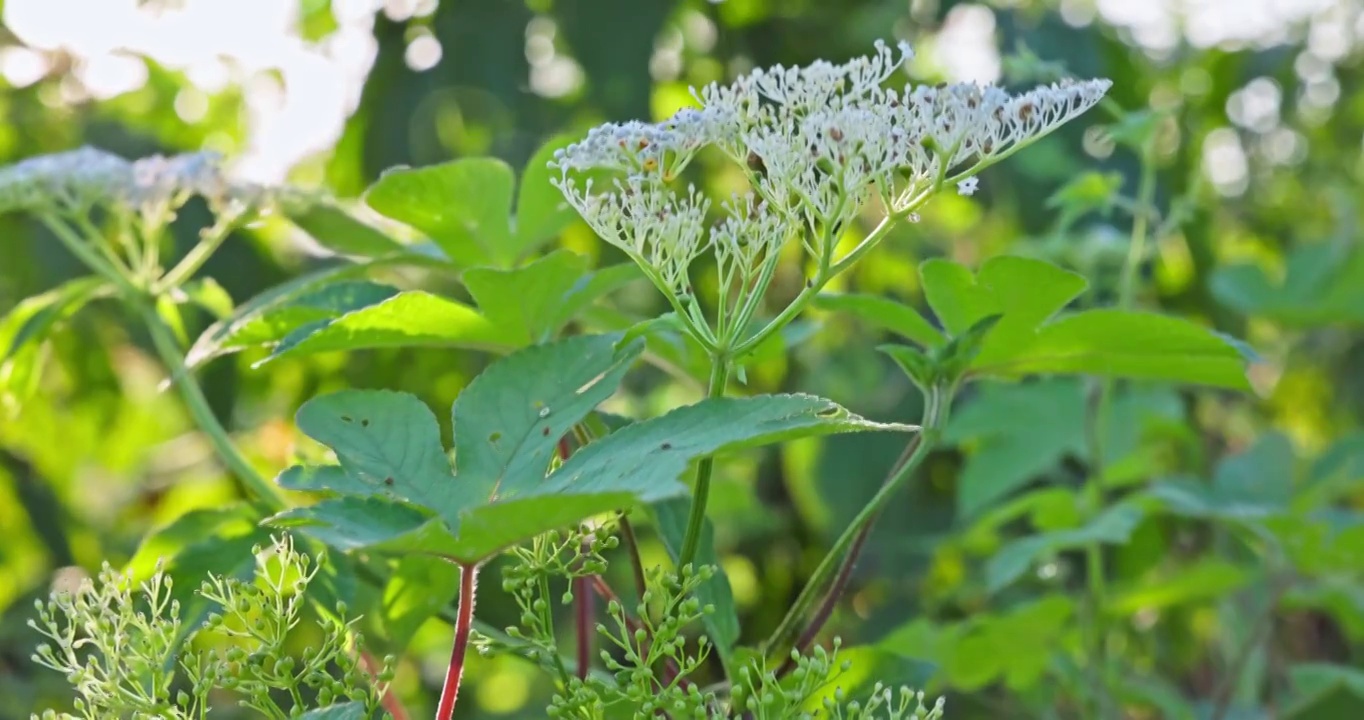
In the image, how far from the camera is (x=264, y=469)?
5.08 feet

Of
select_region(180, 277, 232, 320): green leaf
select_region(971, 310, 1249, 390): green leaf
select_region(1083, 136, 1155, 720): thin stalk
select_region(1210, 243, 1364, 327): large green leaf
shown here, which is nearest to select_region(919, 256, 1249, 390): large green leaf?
select_region(971, 310, 1249, 390): green leaf

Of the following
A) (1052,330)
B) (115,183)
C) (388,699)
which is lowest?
(388,699)

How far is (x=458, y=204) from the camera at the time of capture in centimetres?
71

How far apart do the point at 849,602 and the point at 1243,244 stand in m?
1.08

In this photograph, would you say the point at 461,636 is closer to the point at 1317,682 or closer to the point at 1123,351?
the point at 1123,351

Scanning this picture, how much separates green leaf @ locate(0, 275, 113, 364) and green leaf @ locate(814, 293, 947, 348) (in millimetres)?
A: 472

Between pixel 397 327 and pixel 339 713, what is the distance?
7.3 inches

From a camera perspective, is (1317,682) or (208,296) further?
(1317,682)

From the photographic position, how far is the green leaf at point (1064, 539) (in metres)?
0.97

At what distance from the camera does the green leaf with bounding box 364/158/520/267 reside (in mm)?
692

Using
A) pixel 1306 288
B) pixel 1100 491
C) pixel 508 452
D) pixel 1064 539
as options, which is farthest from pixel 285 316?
pixel 1306 288

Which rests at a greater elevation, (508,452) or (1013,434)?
(508,452)

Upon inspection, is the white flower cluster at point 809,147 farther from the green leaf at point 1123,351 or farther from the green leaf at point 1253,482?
the green leaf at point 1253,482

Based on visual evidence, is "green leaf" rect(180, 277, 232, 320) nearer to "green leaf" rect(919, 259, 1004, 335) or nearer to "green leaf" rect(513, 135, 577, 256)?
"green leaf" rect(513, 135, 577, 256)
